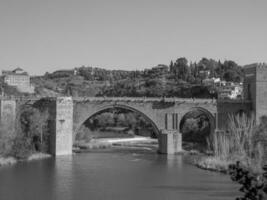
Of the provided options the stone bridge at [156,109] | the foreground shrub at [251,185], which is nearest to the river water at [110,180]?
the stone bridge at [156,109]

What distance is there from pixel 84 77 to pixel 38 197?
3256 inches

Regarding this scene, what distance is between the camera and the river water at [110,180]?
21.0 meters

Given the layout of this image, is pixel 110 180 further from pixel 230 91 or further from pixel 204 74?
pixel 204 74

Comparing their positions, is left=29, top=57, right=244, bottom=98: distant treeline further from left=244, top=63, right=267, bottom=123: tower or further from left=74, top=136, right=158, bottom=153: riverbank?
left=244, top=63, right=267, bottom=123: tower

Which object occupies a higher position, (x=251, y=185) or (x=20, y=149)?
(x=251, y=185)

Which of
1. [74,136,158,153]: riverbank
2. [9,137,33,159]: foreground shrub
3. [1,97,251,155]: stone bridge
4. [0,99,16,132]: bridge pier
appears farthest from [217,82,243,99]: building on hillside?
[9,137,33,159]: foreground shrub

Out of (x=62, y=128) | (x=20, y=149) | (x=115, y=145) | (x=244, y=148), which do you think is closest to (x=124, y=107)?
(x=62, y=128)

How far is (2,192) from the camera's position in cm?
2119

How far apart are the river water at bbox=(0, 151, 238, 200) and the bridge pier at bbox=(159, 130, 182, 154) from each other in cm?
382

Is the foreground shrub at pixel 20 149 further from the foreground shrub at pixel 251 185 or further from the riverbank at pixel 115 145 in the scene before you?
the foreground shrub at pixel 251 185

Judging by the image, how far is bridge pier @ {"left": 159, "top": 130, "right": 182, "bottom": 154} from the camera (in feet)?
120

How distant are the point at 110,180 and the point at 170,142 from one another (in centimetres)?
1266

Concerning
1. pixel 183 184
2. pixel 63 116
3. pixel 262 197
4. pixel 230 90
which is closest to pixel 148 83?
pixel 230 90

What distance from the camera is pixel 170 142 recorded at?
3662 cm
